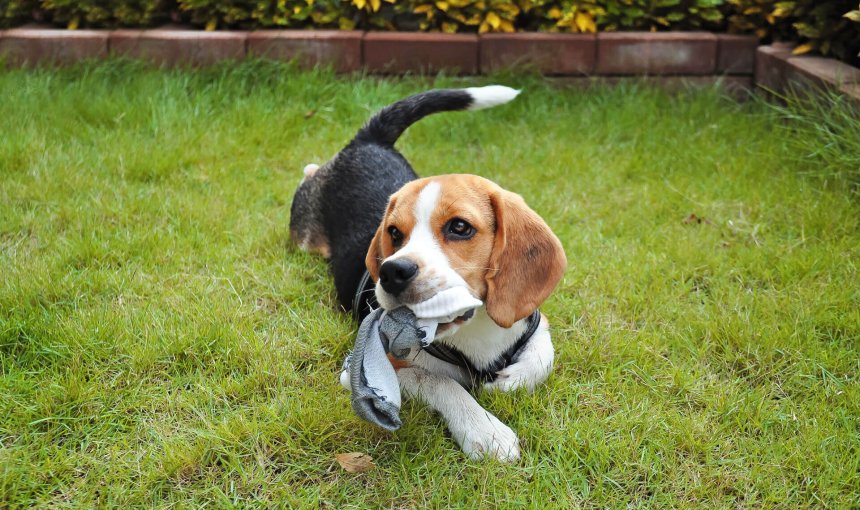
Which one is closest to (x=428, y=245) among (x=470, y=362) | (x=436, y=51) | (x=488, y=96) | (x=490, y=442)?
(x=470, y=362)

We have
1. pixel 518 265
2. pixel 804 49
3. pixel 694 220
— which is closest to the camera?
pixel 518 265

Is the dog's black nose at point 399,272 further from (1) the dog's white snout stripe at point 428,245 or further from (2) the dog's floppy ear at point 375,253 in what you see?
(2) the dog's floppy ear at point 375,253

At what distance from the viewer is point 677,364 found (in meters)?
3.20

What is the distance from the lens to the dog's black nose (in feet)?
8.15

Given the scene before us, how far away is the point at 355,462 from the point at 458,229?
850 millimetres

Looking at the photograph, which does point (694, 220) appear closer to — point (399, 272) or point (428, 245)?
point (428, 245)

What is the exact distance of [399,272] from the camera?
98.0 inches

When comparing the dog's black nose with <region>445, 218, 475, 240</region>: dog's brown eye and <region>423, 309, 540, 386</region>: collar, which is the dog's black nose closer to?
<region>445, 218, 475, 240</region>: dog's brown eye

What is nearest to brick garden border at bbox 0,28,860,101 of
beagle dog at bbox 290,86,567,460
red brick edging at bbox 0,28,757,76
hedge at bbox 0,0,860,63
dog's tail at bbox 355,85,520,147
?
red brick edging at bbox 0,28,757,76

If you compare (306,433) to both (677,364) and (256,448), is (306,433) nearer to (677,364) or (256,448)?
(256,448)

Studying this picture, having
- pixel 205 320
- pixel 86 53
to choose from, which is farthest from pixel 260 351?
pixel 86 53

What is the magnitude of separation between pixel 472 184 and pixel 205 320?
4.38ft

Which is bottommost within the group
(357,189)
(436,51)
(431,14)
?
(357,189)

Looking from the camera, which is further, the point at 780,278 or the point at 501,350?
the point at 780,278
